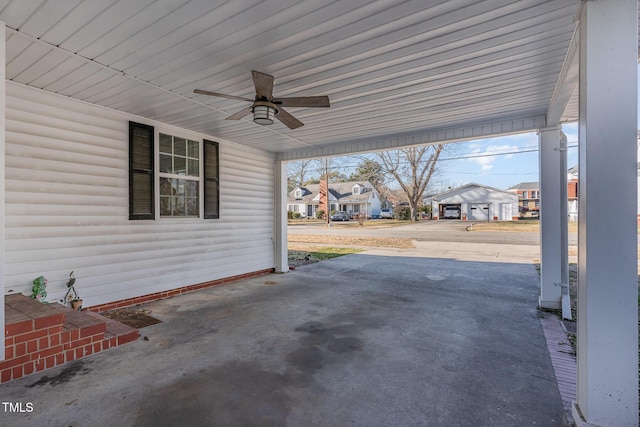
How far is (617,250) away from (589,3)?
1.45 m

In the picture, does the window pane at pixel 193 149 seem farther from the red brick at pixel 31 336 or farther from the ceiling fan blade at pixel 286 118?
the red brick at pixel 31 336

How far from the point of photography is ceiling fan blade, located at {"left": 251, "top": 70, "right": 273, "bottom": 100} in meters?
2.63

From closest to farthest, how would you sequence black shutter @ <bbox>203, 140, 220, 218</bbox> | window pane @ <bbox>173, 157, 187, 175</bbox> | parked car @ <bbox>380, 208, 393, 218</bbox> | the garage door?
window pane @ <bbox>173, 157, 187, 175</bbox> < black shutter @ <bbox>203, 140, 220, 218</bbox> < the garage door < parked car @ <bbox>380, 208, 393, 218</bbox>

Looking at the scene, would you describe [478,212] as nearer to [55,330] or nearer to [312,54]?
[312,54]

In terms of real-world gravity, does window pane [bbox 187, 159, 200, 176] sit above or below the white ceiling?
below

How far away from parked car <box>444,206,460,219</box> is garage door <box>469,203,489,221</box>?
1.35 meters

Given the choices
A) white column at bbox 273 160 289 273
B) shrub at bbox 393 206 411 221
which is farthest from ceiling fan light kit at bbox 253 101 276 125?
shrub at bbox 393 206 411 221

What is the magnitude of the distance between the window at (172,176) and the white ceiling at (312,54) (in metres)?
0.53

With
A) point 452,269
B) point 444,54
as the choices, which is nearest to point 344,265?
point 452,269

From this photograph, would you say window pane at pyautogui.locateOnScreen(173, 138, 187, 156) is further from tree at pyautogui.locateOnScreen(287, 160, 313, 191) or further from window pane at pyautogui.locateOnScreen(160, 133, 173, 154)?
tree at pyautogui.locateOnScreen(287, 160, 313, 191)

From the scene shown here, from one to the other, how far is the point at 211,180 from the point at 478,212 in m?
32.6

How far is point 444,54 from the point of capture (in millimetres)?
2713

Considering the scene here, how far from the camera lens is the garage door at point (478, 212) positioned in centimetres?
3191

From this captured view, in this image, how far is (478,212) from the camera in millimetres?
32281
